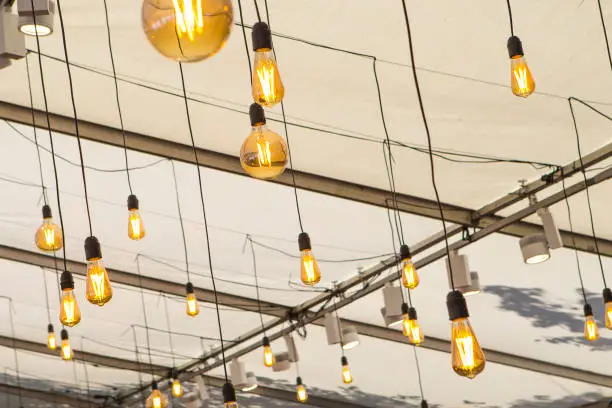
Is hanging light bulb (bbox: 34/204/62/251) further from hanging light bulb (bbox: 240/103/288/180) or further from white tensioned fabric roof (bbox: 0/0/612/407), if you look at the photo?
hanging light bulb (bbox: 240/103/288/180)

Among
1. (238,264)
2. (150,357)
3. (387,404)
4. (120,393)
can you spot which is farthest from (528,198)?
(120,393)

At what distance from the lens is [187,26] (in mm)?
2729

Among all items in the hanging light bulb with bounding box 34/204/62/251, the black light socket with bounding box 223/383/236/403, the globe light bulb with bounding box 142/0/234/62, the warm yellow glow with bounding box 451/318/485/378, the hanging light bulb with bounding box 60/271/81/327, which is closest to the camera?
the globe light bulb with bounding box 142/0/234/62

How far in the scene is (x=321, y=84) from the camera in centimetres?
828

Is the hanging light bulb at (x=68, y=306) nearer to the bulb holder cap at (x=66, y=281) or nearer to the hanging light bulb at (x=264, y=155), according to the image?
the bulb holder cap at (x=66, y=281)

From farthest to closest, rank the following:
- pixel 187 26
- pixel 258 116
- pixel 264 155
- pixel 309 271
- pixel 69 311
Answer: pixel 309 271 → pixel 69 311 → pixel 258 116 → pixel 264 155 → pixel 187 26

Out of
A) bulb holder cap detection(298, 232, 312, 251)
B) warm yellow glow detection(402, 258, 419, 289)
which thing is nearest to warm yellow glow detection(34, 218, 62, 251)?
bulb holder cap detection(298, 232, 312, 251)

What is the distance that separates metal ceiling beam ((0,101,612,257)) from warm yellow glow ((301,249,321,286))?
3.12 metres

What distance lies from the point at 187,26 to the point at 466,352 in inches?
63.4

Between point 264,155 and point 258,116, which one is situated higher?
point 258,116

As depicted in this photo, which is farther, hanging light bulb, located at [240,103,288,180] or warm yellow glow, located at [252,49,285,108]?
hanging light bulb, located at [240,103,288,180]

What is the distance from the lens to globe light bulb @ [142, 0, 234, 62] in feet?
8.94

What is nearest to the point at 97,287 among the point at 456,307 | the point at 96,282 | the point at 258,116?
the point at 96,282

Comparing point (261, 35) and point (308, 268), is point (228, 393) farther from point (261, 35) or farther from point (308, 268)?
point (261, 35)
